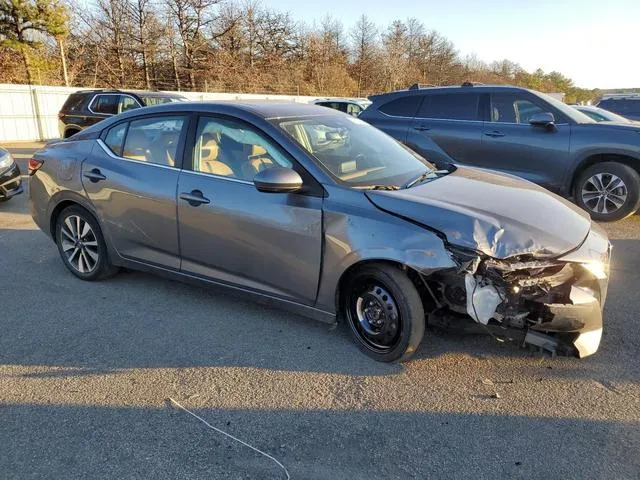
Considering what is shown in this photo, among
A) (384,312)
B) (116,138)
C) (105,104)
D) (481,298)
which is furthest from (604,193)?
(105,104)

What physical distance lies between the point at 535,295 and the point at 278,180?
5.74 ft

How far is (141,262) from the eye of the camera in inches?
176

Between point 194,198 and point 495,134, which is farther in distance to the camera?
point 495,134

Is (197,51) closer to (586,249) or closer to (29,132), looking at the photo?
(29,132)

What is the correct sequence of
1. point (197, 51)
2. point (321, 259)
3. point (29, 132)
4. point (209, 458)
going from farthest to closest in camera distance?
point (197, 51) < point (29, 132) < point (321, 259) < point (209, 458)

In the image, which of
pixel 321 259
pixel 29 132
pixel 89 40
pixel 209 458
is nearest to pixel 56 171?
pixel 321 259

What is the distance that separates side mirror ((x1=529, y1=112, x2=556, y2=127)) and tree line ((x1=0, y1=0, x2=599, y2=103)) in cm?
2722

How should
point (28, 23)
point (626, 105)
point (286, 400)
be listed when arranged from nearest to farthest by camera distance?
1. point (286, 400)
2. point (626, 105)
3. point (28, 23)

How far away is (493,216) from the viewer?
319 centimetres

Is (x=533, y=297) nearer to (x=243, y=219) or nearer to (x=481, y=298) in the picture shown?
(x=481, y=298)

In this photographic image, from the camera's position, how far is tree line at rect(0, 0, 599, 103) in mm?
27844

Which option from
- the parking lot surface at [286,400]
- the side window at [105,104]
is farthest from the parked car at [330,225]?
→ the side window at [105,104]

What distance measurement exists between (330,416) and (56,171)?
3644mm

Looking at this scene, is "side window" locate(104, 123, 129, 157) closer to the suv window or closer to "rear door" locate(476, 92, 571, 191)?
"rear door" locate(476, 92, 571, 191)
